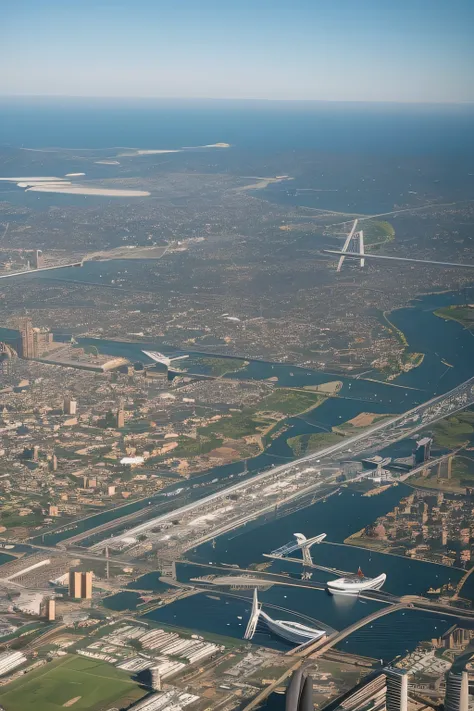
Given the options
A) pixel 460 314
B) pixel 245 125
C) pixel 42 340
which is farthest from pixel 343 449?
pixel 245 125

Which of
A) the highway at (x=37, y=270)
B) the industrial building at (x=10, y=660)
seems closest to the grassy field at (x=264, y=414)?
the industrial building at (x=10, y=660)

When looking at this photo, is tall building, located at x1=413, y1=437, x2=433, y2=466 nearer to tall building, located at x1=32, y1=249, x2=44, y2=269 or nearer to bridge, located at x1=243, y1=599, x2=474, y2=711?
bridge, located at x1=243, y1=599, x2=474, y2=711

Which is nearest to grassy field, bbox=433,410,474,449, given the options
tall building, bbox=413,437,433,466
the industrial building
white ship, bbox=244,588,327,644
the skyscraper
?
tall building, bbox=413,437,433,466

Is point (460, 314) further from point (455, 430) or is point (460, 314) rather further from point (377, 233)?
point (455, 430)

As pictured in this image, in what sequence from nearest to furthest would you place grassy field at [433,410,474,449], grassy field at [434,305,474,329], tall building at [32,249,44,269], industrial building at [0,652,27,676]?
1. industrial building at [0,652,27,676]
2. grassy field at [433,410,474,449]
3. grassy field at [434,305,474,329]
4. tall building at [32,249,44,269]

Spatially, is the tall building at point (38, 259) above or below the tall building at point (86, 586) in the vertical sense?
above

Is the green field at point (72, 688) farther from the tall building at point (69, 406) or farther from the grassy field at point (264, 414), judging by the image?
the tall building at point (69, 406)
